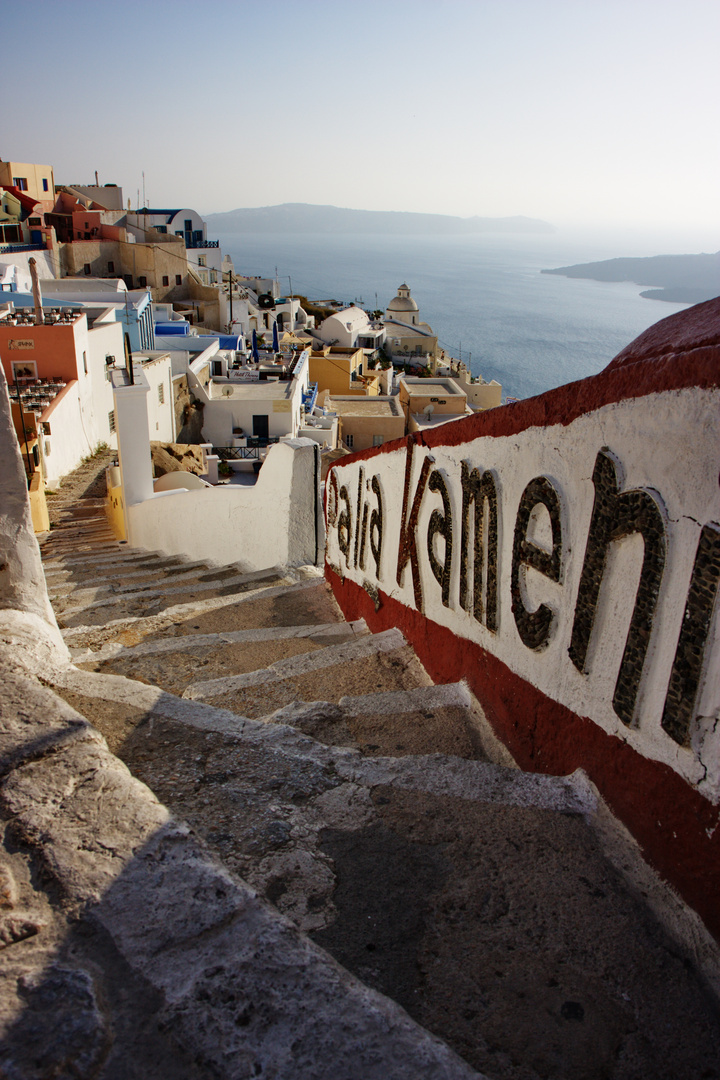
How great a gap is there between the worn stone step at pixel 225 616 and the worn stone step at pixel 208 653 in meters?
0.23

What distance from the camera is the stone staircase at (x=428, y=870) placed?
4.27ft

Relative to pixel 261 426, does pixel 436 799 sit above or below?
above

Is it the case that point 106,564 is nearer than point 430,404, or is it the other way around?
point 106,564

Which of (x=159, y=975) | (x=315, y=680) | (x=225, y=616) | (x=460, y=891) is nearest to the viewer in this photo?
(x=159, y=975)

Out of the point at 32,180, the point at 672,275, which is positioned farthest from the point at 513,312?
the point at 32,180

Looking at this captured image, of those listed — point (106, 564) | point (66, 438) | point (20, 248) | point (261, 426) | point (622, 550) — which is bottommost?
point (261, 426)

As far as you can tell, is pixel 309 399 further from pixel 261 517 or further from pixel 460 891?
pixel 460 891

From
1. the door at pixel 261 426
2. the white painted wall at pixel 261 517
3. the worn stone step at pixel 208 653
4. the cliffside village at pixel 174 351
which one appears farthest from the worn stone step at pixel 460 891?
A: the door at pixel 261 426

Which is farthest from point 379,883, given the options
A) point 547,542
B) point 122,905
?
point 547,542

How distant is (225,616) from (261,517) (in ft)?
5.92

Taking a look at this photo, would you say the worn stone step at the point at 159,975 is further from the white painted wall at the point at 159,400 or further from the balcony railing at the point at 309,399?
the balcony railing at the point at 309,399

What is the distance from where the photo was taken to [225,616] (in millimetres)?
4676

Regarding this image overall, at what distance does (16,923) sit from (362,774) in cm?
95

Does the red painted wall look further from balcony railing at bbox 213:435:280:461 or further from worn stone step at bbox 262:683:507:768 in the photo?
balcony railing at bbox 213:435:280:461
